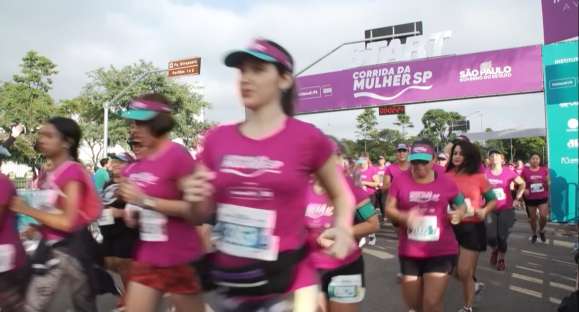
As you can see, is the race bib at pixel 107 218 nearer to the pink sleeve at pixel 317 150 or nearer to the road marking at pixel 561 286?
the pink sleeve at pixel 317 150

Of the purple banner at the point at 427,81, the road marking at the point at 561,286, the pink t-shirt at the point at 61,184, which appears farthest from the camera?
the purple banner at the point at 427,81

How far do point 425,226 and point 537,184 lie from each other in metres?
9.35

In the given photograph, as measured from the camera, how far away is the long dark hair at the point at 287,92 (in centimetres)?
234

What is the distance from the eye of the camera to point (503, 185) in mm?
9031

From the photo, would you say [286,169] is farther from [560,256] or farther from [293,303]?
[560,256]

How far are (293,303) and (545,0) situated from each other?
4.04 meters

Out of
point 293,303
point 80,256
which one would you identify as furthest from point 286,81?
point 80,256

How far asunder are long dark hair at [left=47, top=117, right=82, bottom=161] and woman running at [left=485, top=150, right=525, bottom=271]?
20.5 feet

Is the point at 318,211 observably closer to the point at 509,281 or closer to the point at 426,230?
the point at 426,230

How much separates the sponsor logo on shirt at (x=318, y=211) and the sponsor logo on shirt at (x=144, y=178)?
1.14 metres

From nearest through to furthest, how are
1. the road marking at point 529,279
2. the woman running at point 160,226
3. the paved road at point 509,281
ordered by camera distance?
the woman running at point 160,226, the paved road at point 509,281, the road marking at point 529,279

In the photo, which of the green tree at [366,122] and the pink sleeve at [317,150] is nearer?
the pink sleeve at [317,150]

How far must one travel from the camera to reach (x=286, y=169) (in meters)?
2.21

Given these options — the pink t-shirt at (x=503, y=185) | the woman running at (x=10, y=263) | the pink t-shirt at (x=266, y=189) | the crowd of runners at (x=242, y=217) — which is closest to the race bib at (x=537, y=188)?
the pink t-shirt at (x=503, y=185)
